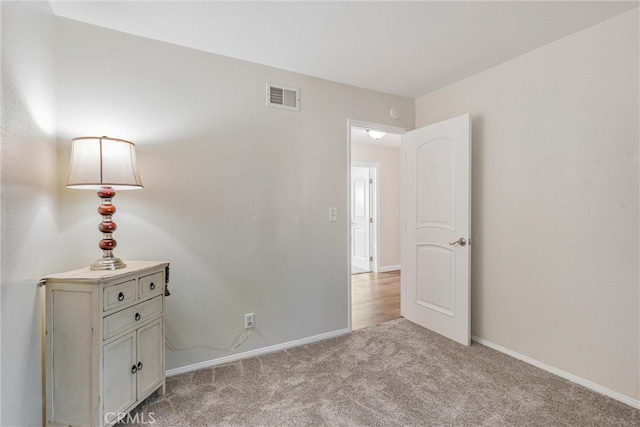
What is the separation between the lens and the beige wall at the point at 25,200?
4.00 ft

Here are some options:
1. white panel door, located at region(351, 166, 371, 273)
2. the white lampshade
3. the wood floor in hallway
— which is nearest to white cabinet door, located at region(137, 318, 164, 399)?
the white lampshade

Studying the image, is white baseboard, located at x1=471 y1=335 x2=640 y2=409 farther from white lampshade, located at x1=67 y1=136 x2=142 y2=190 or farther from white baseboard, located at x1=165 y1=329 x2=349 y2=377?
white lampshade, located at x1=67 y1=136 x2=142 y2=190

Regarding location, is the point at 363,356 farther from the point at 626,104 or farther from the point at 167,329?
the point at 626,104

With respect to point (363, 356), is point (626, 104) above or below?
above

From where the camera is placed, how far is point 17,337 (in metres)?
1.30

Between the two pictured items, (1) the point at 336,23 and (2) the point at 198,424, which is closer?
(2) the point at 198,424

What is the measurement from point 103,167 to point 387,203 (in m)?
4.75

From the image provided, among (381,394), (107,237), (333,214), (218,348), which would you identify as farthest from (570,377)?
(107,237)

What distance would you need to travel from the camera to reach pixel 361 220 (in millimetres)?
5852

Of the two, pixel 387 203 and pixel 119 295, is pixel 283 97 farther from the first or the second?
pixel 387 203

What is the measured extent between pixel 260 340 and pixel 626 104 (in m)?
2.95

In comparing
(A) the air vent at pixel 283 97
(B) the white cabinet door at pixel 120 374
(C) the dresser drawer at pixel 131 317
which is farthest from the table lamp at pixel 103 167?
(A) the air vent at pixel 283 97

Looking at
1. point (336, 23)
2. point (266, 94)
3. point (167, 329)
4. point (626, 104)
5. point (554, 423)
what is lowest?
point (554, 423)

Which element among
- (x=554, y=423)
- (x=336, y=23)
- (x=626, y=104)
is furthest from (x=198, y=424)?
(x=626, y=104)
